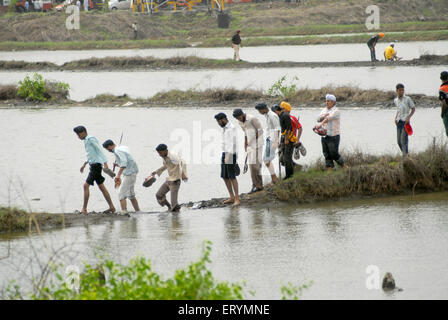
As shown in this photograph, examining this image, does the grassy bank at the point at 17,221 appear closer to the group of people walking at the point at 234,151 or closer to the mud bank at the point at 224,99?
the group of people walking at the point at 234,151

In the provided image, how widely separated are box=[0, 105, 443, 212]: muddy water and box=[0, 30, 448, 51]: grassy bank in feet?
82.8

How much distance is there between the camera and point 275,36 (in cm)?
5703

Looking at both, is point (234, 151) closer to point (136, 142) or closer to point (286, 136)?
point (286, 136)

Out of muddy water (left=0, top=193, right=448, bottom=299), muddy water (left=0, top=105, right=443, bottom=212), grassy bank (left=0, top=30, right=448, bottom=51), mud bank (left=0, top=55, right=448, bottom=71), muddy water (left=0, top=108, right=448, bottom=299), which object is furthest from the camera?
grassy bank (left=0, top=30, right=448, bottom=51)

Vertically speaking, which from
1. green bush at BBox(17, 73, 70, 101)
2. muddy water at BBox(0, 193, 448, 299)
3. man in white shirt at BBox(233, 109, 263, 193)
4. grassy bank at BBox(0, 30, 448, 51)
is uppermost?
grassy bank at BBox(0, 30, 448, 51)

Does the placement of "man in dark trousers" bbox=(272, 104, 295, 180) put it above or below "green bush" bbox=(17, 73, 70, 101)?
below

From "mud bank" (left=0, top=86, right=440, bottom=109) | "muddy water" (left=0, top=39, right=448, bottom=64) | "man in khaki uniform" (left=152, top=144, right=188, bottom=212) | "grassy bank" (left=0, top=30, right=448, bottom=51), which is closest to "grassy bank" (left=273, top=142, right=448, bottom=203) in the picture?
"man in khaki uniform" (left=152, top=144, right=188, bottom=212)

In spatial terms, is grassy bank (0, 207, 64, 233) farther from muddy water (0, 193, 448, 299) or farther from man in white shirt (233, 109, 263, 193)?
man in white shirt (233, 109, 263, 193)

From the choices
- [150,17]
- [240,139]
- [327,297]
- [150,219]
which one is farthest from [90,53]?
[327,297]

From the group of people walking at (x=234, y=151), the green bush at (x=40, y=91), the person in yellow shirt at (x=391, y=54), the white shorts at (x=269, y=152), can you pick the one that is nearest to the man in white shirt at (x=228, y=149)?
the group of people walking at (x=234, y=151)

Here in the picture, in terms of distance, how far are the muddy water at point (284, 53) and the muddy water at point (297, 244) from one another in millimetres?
26241

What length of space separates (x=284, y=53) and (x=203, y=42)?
1200 cm

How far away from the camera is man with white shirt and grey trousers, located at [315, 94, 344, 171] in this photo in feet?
41.7

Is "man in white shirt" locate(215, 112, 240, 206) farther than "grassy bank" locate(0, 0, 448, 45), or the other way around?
"grassy bank" locate(0, 0, 448, 45)
